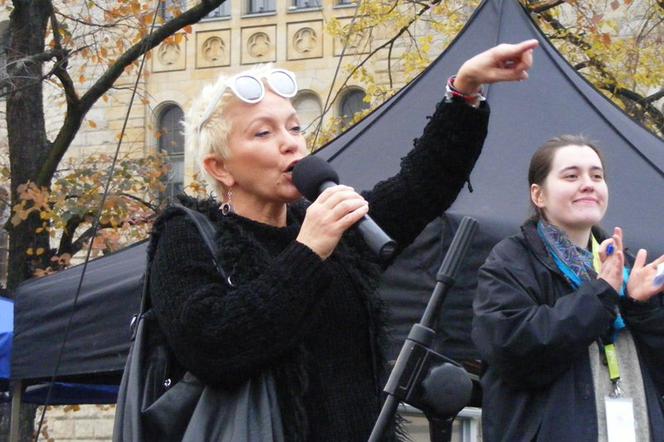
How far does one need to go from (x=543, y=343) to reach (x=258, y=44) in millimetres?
20754

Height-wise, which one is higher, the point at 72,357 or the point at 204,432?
the point at 72,357

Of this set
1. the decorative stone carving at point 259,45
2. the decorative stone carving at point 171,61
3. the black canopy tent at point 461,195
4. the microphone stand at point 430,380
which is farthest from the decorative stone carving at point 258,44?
the microphone stand at point 430,380

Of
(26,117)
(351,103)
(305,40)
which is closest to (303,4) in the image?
(305,40)

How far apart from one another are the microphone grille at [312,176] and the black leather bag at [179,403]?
27cm

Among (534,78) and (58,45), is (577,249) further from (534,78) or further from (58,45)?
(58,45)

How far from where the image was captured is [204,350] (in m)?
2.91

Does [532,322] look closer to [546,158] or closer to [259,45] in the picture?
[546,158]

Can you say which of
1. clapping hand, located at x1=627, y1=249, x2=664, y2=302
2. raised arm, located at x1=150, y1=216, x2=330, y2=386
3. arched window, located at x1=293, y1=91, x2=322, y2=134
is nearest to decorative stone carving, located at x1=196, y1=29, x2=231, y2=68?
arched window, located at x1=293, y1=91, x2=322, y2=134

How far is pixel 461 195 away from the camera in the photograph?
5.48m

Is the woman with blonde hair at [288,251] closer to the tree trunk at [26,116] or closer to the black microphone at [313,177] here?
the black microphone at [313,177]

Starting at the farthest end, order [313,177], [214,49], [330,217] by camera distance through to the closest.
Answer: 1. [214,49]
2. [313,177]
3. [330,217]

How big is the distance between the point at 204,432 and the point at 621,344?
5.24 ft

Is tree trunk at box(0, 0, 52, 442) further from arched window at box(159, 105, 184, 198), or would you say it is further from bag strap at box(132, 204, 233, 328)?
arched window at box(159, 105, 184, 198)

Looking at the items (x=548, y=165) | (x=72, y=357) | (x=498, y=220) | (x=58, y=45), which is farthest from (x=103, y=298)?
(x=58, y=45)
